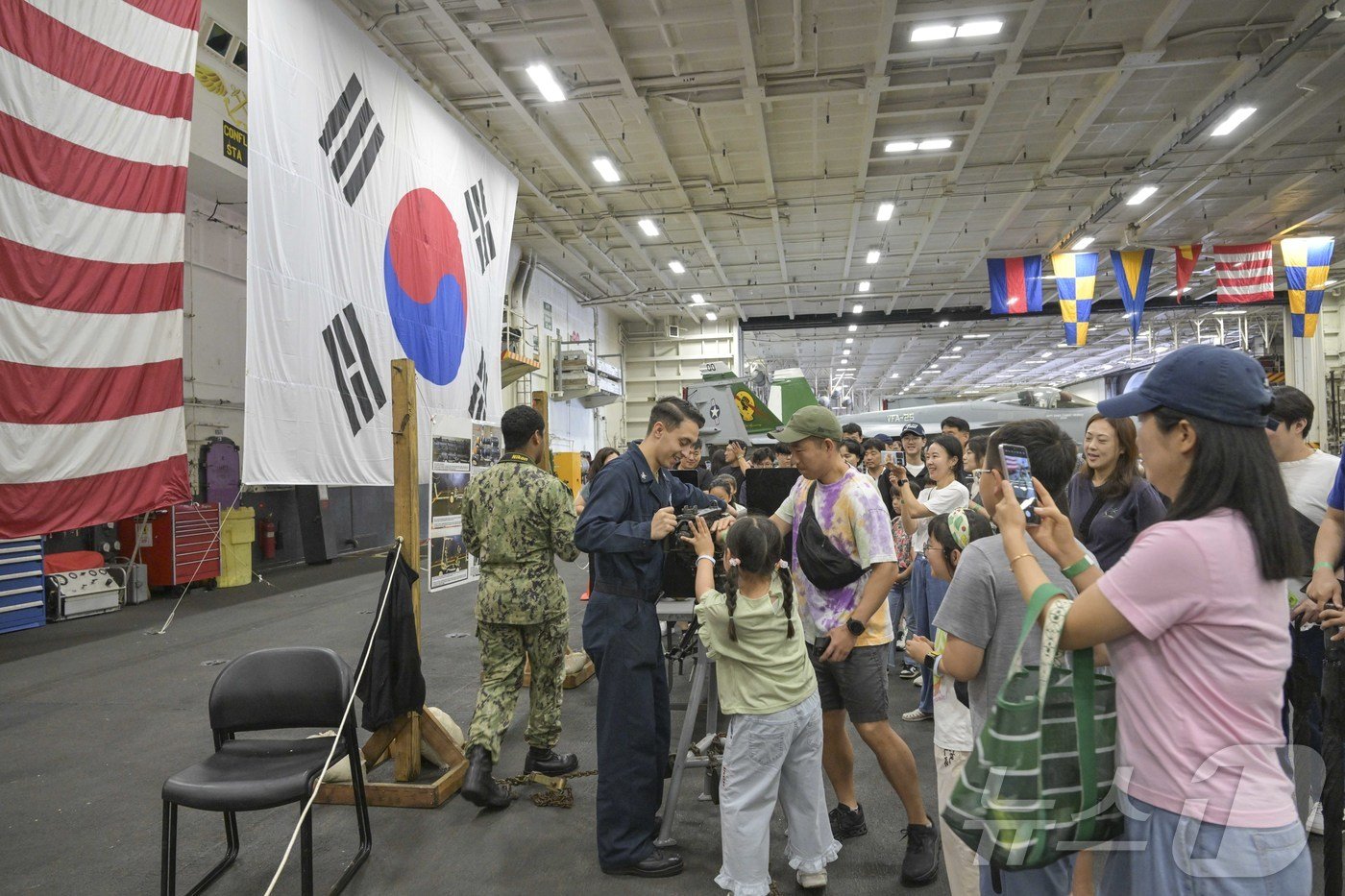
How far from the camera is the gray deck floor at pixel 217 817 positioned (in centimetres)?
269

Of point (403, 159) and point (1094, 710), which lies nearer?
point (1094, 710)

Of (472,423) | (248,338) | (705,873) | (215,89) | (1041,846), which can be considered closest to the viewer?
(1041,846)

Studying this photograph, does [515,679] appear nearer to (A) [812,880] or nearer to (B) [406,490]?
(B) [406,490]

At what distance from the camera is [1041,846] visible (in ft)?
3.68

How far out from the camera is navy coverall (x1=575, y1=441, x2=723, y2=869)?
2.60 m

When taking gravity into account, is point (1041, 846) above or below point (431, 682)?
above

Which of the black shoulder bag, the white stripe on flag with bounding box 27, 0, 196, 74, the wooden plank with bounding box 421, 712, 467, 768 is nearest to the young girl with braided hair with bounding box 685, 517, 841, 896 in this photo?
the black shoulder bag

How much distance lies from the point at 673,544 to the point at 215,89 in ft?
31.0

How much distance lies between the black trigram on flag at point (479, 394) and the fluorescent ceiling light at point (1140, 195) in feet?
41.5

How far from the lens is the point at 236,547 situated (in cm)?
972

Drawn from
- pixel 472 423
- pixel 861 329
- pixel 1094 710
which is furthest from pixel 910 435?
pixel 861 329

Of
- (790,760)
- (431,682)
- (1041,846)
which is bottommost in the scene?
(431,682)

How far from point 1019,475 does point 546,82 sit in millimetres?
9187

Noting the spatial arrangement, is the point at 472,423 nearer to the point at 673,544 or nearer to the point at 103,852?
the point at 673,544
